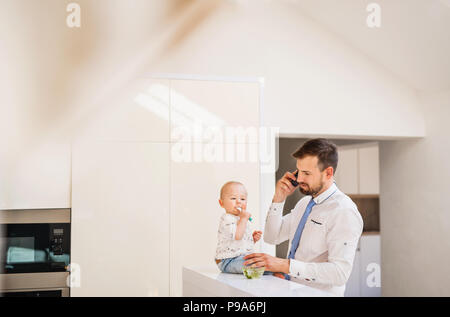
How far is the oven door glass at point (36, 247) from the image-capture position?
323cm

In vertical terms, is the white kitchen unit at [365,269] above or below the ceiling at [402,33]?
below

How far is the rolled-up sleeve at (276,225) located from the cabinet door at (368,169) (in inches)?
155

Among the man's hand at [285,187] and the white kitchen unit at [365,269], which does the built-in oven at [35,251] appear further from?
the white kitchen unit at [365,269]

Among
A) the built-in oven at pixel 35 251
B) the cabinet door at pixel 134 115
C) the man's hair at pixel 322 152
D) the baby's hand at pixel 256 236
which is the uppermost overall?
the cabinet door at pixel 134 115

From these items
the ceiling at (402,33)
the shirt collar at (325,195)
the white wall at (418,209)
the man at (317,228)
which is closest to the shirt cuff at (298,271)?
the man at (317,228)

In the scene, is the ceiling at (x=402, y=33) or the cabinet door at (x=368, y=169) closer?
→ the ceiling at (x=402, y=33)

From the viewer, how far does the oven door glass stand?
3229mm

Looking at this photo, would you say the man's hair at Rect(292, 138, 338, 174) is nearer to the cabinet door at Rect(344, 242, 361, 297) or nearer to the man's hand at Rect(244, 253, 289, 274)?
the man's hand at Rect(244, 253, 289, 274)

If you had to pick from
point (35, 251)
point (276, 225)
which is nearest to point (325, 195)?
point (276, 225)

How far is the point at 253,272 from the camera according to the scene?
1752 millimetres

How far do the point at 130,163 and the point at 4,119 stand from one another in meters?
0.77

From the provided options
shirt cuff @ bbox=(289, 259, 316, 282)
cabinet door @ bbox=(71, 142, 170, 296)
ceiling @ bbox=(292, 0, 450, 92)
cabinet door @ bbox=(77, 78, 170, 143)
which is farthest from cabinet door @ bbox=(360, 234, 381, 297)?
shirt cuff @ bbox=(289, 259, 316, 282)
